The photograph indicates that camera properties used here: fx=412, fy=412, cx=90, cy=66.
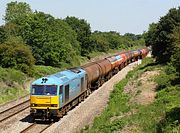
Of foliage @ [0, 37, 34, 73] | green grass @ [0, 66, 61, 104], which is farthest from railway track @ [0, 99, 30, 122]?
foliage @ [0, 37, 34, 73]

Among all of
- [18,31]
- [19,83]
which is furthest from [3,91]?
[18,31]

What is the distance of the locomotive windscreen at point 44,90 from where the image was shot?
27.4 m

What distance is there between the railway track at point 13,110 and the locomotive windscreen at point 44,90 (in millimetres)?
3146

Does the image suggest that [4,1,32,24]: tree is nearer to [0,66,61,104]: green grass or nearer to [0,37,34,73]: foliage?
[0,37,34,73]: foliage

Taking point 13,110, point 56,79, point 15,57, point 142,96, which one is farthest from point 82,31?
point 56,79

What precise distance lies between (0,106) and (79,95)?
22.1 feet

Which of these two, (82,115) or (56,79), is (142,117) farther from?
(82,115)

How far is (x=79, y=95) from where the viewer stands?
34.6 metres

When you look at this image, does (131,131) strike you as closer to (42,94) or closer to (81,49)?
(42,94)

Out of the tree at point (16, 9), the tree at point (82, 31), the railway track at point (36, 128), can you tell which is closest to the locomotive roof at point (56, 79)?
the railway track at point (36, 128)

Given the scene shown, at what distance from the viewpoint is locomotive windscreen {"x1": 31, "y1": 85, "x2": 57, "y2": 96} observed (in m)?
27.4

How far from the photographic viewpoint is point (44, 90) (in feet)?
90.3

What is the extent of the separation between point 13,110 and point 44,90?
236 inches

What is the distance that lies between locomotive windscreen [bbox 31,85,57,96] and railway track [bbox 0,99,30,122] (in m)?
3.15
